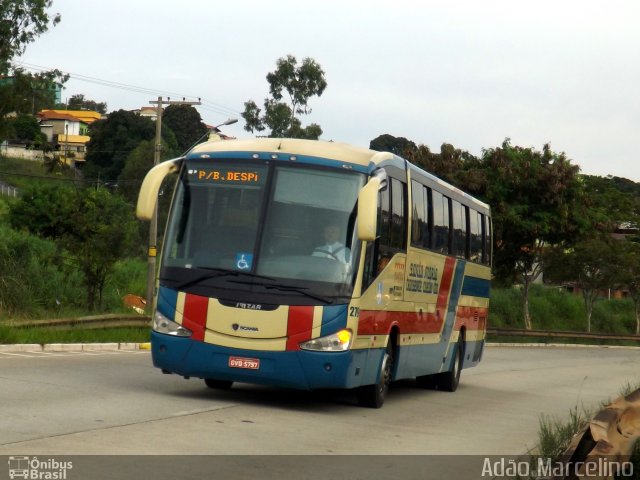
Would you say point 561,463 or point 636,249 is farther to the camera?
point 636,249

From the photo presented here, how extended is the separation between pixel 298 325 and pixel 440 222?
5.75 m

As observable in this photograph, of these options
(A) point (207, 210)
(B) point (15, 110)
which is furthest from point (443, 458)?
(B) point (15, 110)

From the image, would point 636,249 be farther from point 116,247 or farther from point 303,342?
point 303,342

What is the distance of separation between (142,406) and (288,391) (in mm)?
4068

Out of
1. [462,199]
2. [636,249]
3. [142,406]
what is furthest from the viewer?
[636,249]

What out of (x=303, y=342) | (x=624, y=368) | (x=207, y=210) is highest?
(x=207, y=210)

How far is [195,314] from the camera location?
46.6 feet

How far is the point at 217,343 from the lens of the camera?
14.1 m

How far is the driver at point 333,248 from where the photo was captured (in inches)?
557

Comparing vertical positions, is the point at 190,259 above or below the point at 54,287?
above

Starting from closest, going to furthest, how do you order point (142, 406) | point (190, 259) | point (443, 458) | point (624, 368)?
1. point (443, 458)
2. point (142, 406)
3. point (190, 259)
4. point (624, 368)

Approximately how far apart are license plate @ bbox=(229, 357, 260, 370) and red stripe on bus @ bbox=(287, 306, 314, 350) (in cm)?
42

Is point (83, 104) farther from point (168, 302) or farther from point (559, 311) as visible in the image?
point (168, 302)
